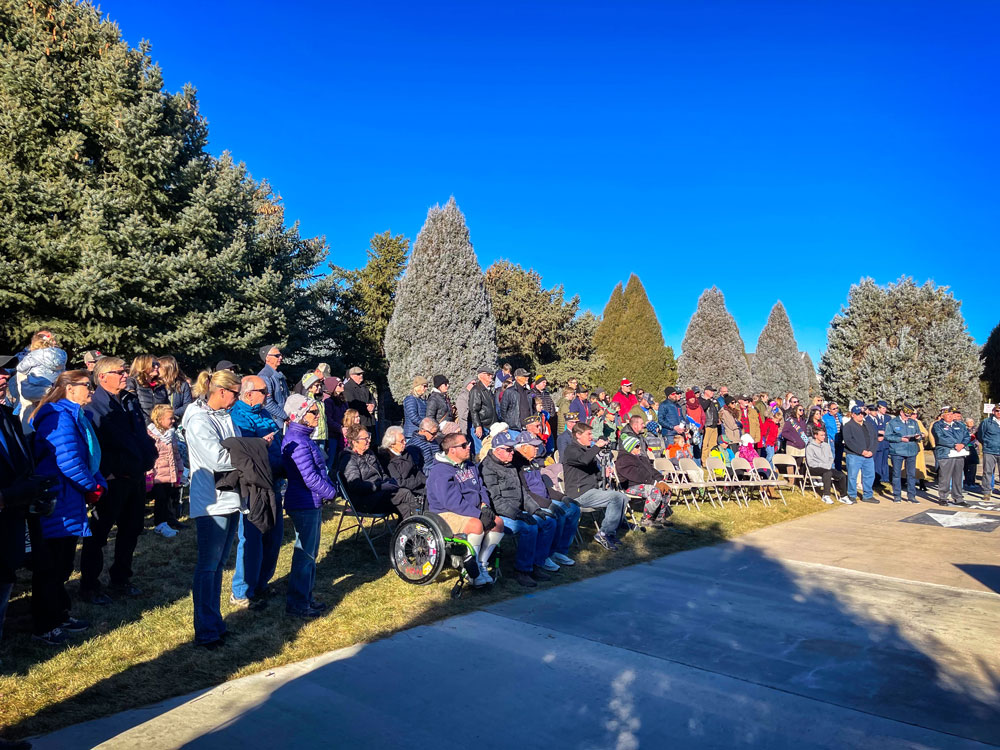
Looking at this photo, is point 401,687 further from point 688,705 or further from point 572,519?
point 572,519

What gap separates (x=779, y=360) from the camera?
39188mm

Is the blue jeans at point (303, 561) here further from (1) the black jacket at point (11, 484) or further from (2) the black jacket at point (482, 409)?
(2) the black jacket at point (482, 409)

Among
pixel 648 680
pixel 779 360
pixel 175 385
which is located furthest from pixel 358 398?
pixel 779 360

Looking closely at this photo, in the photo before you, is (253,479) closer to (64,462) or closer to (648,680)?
(64,462)

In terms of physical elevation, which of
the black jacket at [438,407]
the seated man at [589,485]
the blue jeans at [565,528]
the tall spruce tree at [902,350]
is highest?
the tall spruce tree at [902,350]

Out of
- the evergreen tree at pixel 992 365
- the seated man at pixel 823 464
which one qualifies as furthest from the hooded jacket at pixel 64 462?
the evergreen tree at pixel 992 365

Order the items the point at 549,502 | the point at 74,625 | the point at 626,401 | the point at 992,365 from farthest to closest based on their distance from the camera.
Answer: the point at 992,365, the point at 626,401, the point at 549,502, the point at 74,625

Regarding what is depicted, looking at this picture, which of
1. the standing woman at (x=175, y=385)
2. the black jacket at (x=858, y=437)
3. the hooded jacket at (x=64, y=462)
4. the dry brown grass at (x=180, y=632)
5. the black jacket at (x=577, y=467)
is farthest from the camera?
the black jacket at (x=858, y=437)

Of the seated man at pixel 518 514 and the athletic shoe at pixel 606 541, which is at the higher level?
the seated man at pixel 518 514

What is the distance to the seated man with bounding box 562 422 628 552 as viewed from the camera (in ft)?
26.3

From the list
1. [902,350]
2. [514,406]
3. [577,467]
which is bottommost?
[577,467]

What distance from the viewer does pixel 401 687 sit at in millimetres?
4020

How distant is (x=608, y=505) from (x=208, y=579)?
4.73 m

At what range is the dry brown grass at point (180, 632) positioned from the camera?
3.82 m
